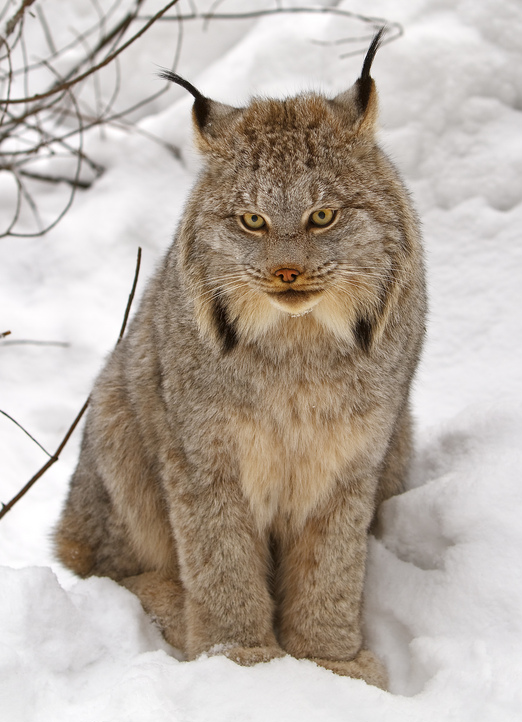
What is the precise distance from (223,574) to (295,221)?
1212mm

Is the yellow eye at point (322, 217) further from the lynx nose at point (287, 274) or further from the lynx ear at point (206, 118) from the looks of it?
the lynx ear at point (206, 118)

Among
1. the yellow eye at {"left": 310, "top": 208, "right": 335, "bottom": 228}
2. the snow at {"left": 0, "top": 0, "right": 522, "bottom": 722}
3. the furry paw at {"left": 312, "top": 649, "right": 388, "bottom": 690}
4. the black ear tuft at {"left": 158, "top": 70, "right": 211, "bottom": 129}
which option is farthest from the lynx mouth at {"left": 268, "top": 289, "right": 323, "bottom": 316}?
the furry paw at {"left": 312, "top": 649, "right": 388, "bottom": 690}

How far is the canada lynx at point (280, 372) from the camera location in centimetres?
247

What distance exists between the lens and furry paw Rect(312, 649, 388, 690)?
2.72m

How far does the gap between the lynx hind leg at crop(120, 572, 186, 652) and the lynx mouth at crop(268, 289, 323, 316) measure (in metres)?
1.28

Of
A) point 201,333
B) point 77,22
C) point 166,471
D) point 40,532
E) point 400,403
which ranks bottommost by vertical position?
point 40,532

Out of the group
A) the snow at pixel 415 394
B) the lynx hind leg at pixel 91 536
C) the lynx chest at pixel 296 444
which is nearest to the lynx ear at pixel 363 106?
the lynx chest at pixel 296 444

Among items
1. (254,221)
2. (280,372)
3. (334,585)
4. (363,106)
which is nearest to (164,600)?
(334,585)

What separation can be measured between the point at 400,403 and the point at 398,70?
2715mm

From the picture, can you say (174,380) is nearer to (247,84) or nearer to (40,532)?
(40,532)

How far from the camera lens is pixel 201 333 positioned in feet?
8.84

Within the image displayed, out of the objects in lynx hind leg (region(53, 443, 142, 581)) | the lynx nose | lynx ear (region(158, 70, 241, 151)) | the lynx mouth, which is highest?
lynx ear (region(158, 70, 241, 151))

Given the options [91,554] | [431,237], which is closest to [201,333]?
[91,554]

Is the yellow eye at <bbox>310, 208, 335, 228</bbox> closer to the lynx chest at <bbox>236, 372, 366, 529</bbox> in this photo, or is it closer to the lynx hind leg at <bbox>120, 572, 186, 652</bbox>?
the lynx chest at <bbox>236, 372, 366, 529</bbox>
